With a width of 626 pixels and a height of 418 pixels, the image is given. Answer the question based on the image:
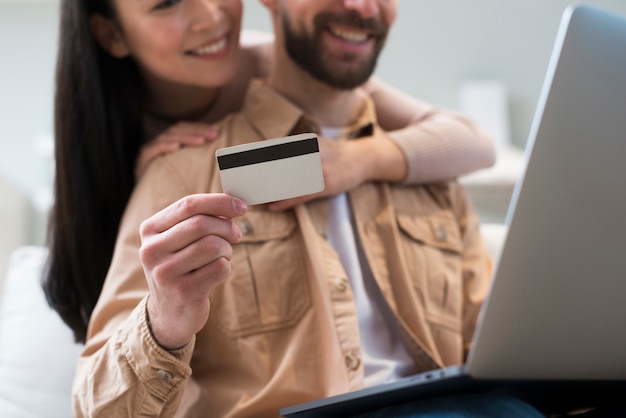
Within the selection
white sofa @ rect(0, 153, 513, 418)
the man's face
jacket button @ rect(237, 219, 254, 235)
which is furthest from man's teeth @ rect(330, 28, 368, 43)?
white sofa @ rect(0, 153, 513, 418)

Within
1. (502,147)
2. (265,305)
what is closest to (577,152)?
(265,305)

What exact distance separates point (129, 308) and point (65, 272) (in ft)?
→ 0.67

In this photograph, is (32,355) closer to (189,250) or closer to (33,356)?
(33,356)

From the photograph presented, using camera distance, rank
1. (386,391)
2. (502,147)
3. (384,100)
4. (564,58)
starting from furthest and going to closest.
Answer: (502,147) → (384,100) → (386,391) → (564,58)

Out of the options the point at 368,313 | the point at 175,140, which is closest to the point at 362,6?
the point at 175,140

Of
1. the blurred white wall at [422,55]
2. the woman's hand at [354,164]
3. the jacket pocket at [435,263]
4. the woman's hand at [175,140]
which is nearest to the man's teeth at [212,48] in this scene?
the woman's hand at [175,140]

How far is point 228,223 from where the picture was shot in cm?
64

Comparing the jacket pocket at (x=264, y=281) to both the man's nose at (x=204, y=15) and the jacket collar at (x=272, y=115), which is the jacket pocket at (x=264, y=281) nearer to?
the jacket collar at (x=272, y=115)

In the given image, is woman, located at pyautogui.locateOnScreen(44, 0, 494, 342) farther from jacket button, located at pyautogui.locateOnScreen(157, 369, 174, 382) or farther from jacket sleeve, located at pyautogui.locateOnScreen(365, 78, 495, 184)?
jacket button, located at pyautogui.locateOnScreen(157, 369, 174, 382)

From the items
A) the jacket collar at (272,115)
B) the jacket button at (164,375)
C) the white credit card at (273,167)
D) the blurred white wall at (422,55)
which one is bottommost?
the blurred white wall at (422,55)

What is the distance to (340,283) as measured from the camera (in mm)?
897

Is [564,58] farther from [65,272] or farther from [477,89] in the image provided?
[477,89]

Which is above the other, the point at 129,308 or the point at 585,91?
the point at 585,91

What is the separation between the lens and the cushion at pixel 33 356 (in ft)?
3.33
